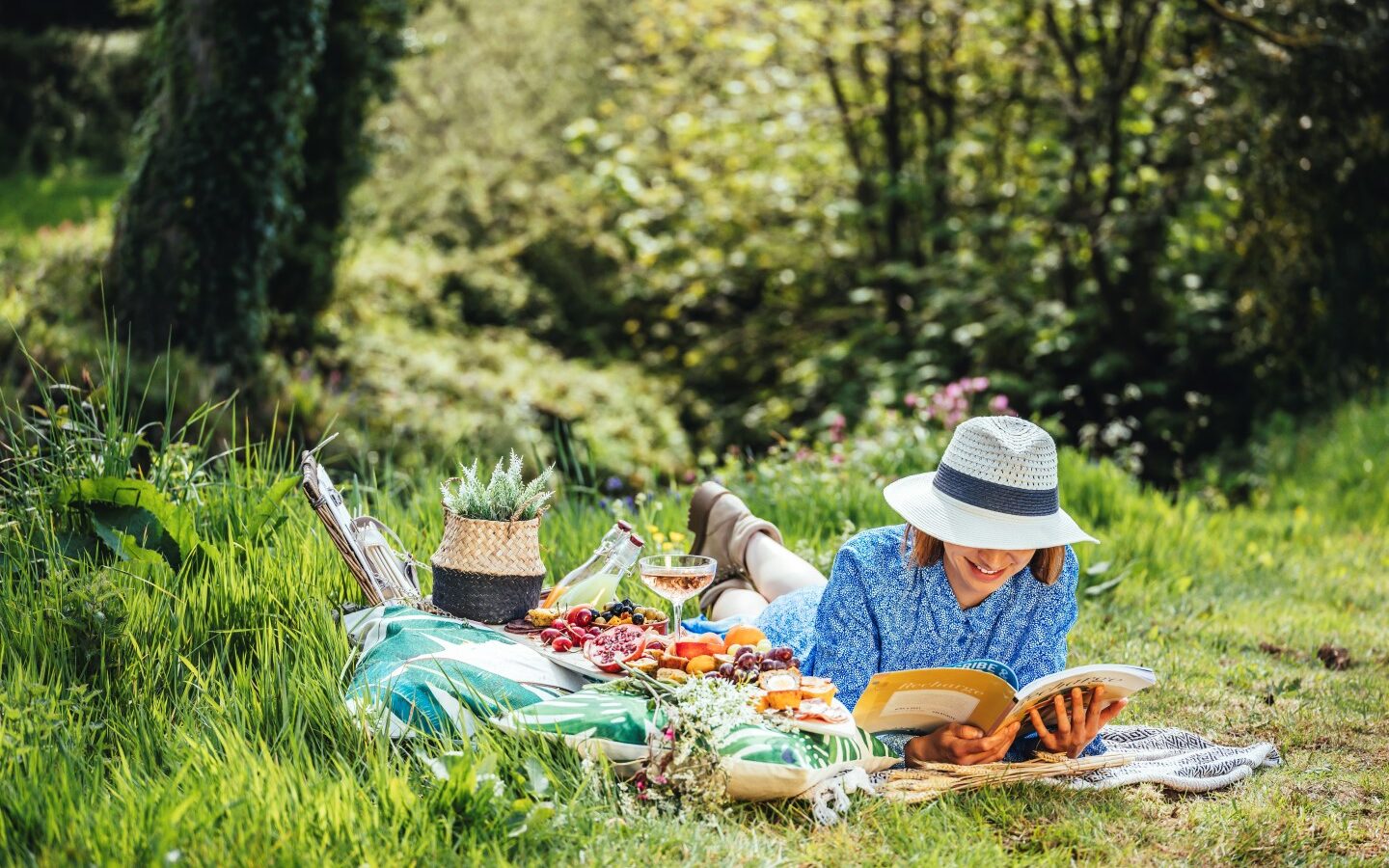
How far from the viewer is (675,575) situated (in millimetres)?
3281

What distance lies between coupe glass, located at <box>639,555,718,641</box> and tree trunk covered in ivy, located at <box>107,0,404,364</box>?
20.3 ft

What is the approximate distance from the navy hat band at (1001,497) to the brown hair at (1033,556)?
0.18 metres

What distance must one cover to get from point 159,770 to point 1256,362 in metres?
9.09

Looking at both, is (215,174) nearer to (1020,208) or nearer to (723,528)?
(723,528)

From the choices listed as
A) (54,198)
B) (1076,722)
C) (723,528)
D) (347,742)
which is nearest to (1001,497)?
(1076,722)

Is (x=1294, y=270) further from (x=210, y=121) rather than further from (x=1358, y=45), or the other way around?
(x=210, y=121)

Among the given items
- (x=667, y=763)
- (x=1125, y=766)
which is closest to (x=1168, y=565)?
(x=1125, y=766)

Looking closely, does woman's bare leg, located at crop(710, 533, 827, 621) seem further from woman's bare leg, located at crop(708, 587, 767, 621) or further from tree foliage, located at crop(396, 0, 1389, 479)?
tree foliage, located at crop(396, 0, 1389, 479)

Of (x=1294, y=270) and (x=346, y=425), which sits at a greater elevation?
(x=1294, y=270)

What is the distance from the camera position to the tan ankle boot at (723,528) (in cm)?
474

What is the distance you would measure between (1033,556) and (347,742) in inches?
75.4

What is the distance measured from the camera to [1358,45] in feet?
27.2

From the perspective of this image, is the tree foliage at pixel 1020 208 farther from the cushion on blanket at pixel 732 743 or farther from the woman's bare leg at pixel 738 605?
the cushion on blanket at pixel 732 743

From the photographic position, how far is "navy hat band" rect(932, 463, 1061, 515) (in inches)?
131
